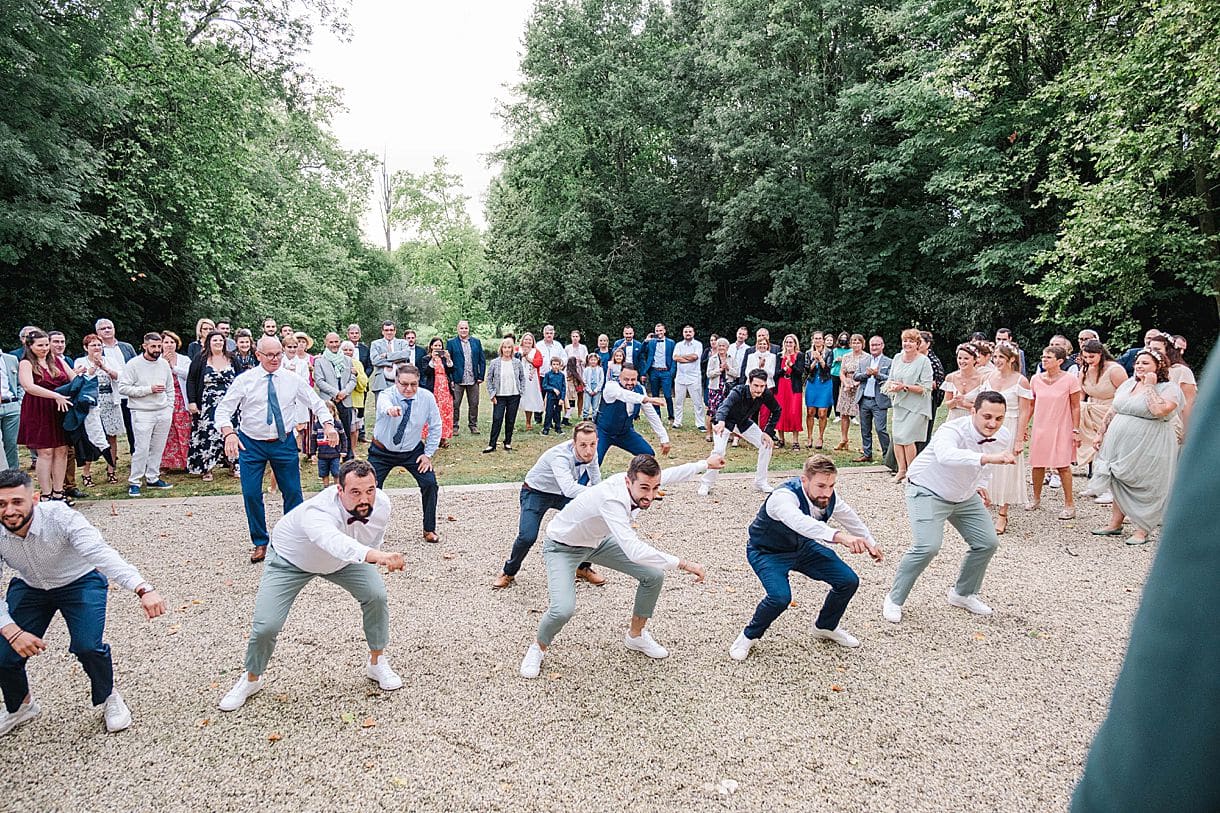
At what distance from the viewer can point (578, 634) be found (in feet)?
20.3

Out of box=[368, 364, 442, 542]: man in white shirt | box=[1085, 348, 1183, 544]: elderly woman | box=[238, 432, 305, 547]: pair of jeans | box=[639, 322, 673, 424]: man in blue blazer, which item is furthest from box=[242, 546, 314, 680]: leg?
box=[639, 322, 673, 424]: man in blue blazer

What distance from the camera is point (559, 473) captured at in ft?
22.1

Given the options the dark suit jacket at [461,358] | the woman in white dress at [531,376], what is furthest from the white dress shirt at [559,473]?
the woman in white dress at [531,376]

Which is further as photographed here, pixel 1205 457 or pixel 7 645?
pixel 7 645

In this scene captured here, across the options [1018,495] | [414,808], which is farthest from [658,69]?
[414,808]

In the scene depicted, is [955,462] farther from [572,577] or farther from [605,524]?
[572,577]

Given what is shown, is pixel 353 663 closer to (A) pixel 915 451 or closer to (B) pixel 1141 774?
(B) pixel 1141 774

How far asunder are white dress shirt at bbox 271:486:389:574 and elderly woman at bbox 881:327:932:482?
8016 millimetres

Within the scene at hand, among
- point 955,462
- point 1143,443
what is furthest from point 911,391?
point 955,462

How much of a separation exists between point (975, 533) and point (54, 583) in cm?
694

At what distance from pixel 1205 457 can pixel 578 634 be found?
19.3 ft

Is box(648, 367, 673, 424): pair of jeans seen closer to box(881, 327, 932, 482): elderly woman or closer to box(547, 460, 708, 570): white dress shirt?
box(881, 327, 932, 482): elderly woman

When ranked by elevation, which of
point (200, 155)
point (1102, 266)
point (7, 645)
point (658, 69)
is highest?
point (658, 69)

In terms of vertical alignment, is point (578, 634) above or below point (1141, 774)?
below
